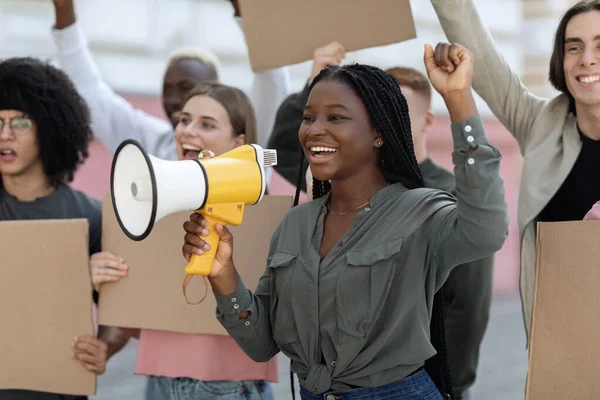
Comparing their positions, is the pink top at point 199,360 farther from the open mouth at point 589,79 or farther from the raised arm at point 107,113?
the open mouth at point 589,79

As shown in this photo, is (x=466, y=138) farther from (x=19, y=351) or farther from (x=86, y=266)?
(x=19, y=351)

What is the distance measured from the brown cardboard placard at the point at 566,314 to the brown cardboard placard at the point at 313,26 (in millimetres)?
941

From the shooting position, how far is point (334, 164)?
2.14 metres

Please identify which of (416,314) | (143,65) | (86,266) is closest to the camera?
(416,314)

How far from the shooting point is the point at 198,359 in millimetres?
2695

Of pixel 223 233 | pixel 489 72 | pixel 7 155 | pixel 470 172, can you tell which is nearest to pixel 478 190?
pixel 470 172

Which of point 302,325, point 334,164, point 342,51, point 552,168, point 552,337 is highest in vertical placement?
point 342,51

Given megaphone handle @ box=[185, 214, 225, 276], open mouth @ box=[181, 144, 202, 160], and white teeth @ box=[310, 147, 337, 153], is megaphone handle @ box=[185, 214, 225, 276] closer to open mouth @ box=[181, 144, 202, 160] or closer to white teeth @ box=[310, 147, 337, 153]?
white teeth @ box=[310, 147, 337, 153]

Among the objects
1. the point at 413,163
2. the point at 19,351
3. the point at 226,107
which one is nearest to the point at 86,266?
the point at 19,351

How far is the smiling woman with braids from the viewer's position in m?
1.97

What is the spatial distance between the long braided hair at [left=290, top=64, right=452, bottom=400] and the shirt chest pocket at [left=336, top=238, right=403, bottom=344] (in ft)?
0.72

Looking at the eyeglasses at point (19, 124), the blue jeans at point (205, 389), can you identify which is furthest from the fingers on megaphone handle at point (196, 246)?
the eyeglasses at point (19, 124)

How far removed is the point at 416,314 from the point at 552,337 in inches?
14.9

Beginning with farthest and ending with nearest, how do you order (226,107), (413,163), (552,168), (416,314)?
1. (226,107)
2. (552,168)
3. (413,163)
4. (416,314)
